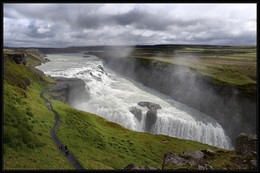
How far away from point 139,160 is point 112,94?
84036mm

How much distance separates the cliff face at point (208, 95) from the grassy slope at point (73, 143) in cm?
2780

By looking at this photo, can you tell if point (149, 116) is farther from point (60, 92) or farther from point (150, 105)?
point (60, 92)

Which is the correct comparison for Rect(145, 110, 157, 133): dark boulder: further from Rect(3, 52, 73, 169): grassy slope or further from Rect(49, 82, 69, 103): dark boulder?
Rect(3, 52, 73, 169): grassy slope

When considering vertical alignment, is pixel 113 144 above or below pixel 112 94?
below

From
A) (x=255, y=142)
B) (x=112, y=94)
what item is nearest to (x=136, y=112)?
(x=112, y=94)

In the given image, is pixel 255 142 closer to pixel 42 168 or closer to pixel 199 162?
pixel 199 162

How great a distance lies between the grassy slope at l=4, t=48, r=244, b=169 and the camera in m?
40.1

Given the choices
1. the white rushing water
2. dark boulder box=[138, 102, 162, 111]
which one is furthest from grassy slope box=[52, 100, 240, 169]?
dark boulder box=[138, 102, 162, 111]

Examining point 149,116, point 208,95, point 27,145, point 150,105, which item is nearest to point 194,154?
point 27,145

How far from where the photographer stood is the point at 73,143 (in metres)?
53.9

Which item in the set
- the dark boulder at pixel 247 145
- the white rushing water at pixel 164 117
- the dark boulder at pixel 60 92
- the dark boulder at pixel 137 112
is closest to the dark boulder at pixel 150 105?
the white rushing water at pixel 164 117

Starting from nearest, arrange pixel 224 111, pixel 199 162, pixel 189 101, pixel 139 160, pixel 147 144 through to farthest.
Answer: pixel 199 162
pixel 139 160
pixel 147 144
pixel 224 111
pixel 189 101

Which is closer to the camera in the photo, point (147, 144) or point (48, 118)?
point (48, 118)

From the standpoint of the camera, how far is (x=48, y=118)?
64.9 metres
